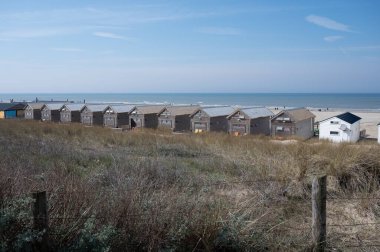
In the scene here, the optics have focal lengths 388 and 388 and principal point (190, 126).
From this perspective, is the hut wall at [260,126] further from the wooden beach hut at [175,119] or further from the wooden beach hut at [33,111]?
the wooden beach hut at [33,111]

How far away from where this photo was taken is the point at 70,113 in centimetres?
4988

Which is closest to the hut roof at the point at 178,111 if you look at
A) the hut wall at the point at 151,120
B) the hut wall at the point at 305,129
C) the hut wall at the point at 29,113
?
the hut wall at the point at 151,120

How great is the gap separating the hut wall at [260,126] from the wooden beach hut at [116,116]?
49.4 ft

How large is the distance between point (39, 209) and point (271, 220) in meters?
3.21

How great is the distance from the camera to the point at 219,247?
4.91 meters

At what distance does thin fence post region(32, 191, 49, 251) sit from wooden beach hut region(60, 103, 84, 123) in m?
47.0

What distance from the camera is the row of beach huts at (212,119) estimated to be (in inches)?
1357

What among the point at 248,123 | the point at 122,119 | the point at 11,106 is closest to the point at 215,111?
the point at 248,123

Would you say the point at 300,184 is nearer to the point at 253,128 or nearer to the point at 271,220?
the point at 271,220

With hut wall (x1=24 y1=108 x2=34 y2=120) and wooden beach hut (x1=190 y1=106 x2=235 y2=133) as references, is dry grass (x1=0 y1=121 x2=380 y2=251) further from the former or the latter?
hut wall (x1=24 y1=108 x2=34 y2=120)

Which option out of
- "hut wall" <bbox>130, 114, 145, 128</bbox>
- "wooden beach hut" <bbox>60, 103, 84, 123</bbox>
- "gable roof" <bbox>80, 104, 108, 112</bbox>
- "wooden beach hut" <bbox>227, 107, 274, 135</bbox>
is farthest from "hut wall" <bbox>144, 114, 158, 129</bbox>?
"wooden beach hut" <bbox>60, 103, 84, 123</bbox>

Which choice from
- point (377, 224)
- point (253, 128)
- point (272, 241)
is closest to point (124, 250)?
point (272, 241)

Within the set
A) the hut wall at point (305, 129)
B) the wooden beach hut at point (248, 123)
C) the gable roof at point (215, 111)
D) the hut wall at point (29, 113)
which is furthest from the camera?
the hut wall at point (29, 113)

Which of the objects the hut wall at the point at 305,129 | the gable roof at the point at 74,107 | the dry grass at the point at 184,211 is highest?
the gable roof at the point at 74,107
